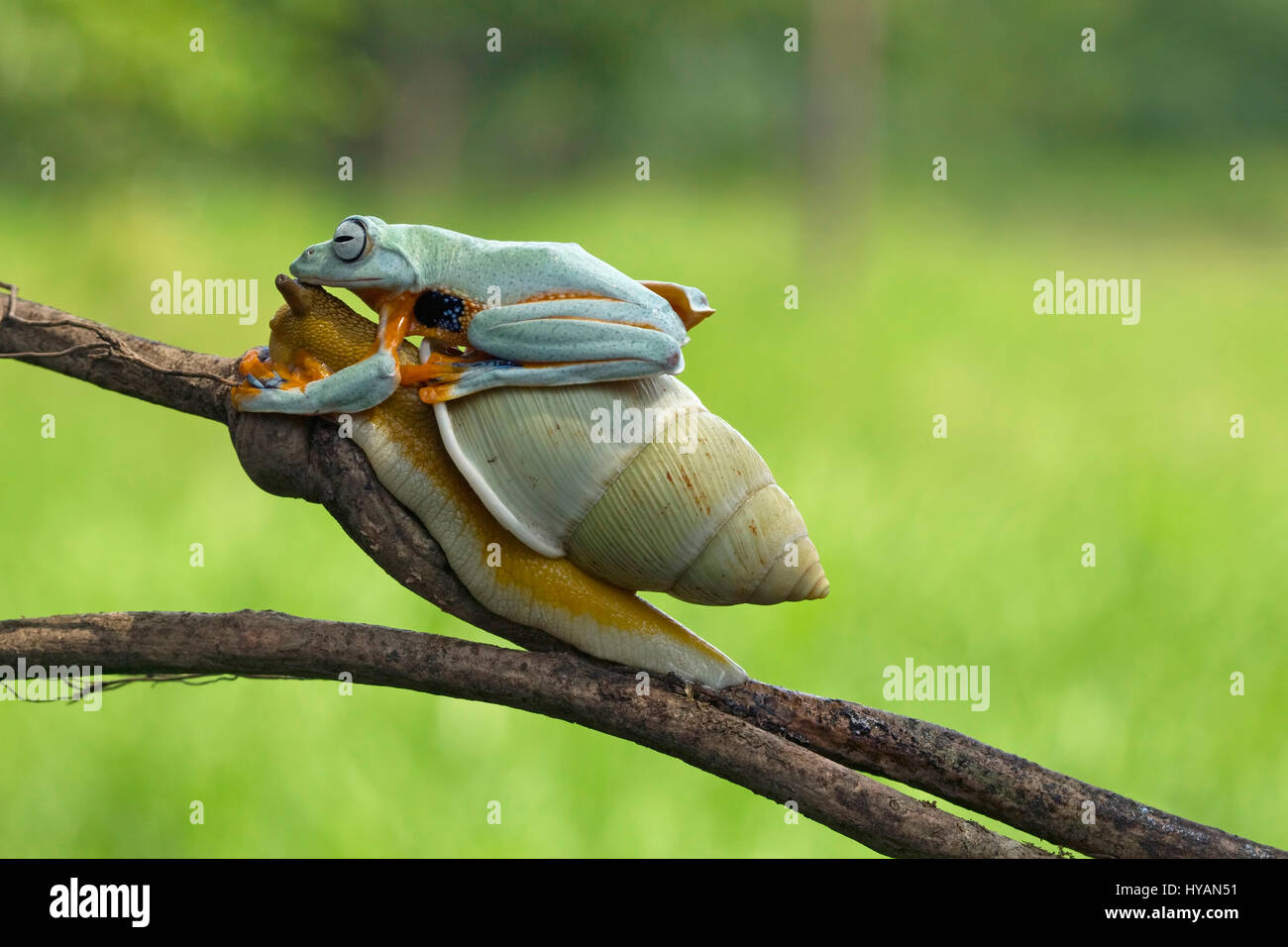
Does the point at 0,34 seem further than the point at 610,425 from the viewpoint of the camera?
Yes

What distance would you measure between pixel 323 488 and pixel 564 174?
8649 mm

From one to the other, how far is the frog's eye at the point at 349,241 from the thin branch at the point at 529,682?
13.9 inches

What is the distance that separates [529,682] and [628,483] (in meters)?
0.22

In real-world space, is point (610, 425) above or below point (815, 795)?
above

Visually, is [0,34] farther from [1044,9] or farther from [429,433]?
[1044,9]

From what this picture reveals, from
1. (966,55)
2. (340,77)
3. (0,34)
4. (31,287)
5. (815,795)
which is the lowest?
(815,795)

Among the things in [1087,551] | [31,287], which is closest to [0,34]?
[31,287]

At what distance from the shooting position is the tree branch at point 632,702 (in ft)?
3.52

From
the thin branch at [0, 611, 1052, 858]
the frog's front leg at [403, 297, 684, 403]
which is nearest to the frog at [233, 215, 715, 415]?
the frog's front leg at [403, 297, 684, 403]

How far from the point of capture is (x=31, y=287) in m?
4.28

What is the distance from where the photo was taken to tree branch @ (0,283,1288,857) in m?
1.07

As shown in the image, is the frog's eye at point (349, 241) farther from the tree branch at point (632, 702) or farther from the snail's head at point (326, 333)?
the tree branch at point (632, 702)

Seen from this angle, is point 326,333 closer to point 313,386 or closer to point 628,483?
point 313,386

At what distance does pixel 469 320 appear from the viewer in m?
1.10
